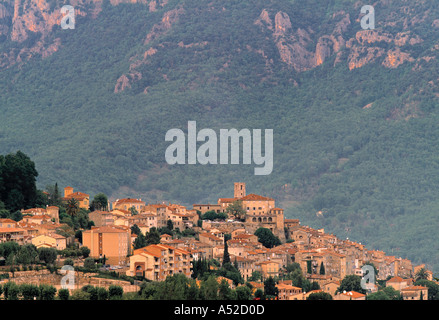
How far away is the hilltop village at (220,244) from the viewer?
81.5 metres

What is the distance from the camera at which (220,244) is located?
97.4 m

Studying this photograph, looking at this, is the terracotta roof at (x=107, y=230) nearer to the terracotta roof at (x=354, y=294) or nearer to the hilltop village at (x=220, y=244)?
the hilltop village at (x=220, y=244)

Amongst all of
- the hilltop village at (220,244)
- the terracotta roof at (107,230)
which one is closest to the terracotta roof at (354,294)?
the hilltop village at (220,244)

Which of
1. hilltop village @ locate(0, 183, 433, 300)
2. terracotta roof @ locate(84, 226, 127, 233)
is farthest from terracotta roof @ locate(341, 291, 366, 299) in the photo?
terracotta roof @ locate(84, 226, 127, 233)

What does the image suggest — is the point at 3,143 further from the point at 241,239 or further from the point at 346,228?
the point at 241,239

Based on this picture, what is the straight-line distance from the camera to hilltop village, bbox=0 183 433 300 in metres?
81.5

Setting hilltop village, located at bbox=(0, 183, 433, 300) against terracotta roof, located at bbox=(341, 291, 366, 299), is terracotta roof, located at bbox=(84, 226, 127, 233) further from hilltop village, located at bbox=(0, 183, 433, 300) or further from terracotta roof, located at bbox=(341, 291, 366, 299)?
terracotta roof, located at bbox=(341, 291, 366, 299)

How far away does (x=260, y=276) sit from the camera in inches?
3617

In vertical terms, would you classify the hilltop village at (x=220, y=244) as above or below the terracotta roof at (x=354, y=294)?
above

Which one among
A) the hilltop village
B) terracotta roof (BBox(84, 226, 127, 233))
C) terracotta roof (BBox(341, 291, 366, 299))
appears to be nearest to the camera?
the hilltop village

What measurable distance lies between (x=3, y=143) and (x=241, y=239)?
102922 mm

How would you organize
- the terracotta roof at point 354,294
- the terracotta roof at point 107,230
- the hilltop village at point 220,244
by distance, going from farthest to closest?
the terracotta roof at point 354,294 < the terracotta roof at point 107,230 < the hilltop village at point 220,244

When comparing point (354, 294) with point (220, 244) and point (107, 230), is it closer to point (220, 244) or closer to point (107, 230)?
point (220, 244)
